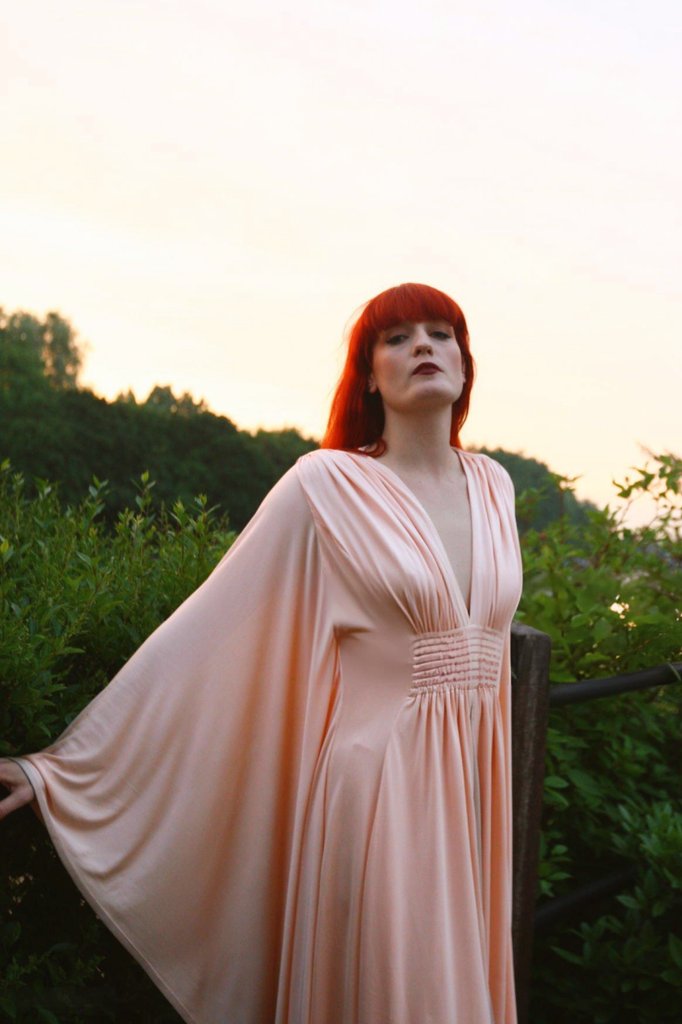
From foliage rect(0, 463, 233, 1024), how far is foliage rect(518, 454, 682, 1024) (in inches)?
47.1

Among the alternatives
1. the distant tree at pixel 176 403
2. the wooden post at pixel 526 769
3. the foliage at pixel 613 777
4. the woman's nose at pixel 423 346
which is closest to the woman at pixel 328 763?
the woman's nose at pixel 423 346

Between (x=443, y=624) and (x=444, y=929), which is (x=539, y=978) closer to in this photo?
(x=444, y=929)

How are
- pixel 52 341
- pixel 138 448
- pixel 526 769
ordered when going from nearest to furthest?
pixel 526 769
pixel 138 448
pixel 52 341

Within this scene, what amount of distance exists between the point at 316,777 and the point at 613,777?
5.14 feet

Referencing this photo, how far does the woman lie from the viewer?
205 cm

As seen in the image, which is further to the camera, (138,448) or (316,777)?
(138,448)

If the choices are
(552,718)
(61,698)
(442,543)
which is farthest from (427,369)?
(552,718)

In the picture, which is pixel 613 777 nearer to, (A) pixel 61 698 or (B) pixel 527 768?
(B) pixel 527 768

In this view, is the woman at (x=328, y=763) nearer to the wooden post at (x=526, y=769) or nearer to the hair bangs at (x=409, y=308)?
the hair bangs at (x=409, y=308)

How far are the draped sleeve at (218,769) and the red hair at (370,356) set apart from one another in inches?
9.9

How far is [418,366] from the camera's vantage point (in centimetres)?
231

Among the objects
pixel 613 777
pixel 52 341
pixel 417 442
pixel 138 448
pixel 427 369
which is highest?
pixel 52 341

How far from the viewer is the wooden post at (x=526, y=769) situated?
2816 millimetres

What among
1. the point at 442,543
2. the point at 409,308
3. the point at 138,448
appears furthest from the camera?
A: the point at 138,448
